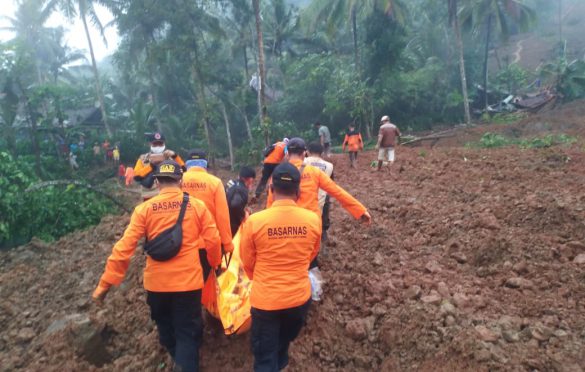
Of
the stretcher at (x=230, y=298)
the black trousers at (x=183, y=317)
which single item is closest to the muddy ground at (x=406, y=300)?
the stretcher at (x=230, y=298)

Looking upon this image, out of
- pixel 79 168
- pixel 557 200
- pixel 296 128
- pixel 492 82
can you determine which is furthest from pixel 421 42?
pixel 557 200

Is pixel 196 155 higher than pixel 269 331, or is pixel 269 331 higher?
pixel 196 155

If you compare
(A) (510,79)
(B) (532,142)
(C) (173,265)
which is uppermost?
(A) (510,79)

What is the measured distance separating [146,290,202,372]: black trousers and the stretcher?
0.38 metres

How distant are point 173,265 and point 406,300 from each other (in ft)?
7.68

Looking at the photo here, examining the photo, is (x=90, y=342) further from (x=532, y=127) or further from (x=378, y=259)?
(x=532, y=127)

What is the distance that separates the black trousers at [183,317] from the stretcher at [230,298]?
38 cm

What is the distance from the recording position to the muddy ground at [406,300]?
3.47m

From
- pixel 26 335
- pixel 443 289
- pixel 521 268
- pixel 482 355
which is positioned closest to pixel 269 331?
pixel 482 355

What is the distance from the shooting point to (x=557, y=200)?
578 cm

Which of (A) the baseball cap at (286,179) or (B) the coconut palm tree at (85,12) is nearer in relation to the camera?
(A) the baseball cap at (286,179)

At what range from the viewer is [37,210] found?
8.72m

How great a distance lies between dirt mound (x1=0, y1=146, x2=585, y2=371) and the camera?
3.47 metres

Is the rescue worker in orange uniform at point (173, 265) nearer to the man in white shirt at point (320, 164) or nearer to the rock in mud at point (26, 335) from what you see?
the man in white shirt at point (320, 164)
